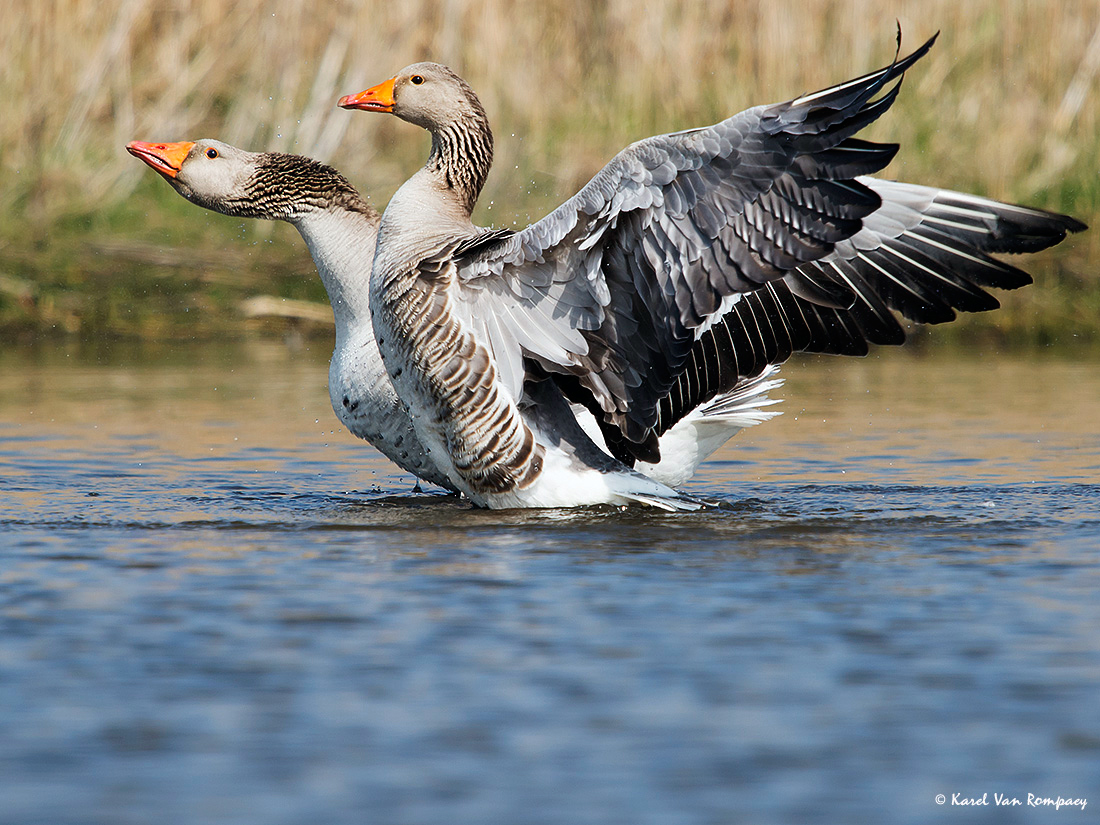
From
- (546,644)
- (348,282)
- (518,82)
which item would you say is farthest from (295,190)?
(518,82)

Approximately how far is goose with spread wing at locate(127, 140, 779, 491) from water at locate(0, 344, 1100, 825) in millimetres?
322

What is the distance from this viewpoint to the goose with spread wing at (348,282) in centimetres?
688

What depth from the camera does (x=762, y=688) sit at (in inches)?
155

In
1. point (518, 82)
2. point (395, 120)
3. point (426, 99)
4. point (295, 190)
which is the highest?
point (518, 82)

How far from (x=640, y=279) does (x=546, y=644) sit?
1904 mm

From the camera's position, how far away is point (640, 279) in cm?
588

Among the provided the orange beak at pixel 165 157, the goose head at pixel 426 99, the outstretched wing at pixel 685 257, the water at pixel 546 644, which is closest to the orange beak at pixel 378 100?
the goose head at pixel 426 99

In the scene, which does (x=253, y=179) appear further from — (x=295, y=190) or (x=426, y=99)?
(x=426, y=99)

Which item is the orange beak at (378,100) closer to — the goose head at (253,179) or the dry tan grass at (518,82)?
the goose head at (253,179)

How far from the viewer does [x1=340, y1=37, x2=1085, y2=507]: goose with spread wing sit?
17.7 ft

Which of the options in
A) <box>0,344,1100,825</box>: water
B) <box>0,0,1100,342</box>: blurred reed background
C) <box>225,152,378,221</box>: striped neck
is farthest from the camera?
<box>0,0,1100,342</box>: blurred reed background

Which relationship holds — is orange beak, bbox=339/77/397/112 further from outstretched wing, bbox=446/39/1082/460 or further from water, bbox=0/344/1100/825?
water, bbox=0/344/1100/825

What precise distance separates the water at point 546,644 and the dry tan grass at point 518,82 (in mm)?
5487

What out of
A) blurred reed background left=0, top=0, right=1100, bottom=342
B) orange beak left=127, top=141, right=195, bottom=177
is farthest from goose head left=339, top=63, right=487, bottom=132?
blurred reed background left=0, top=0, right=1100, bottom=342
